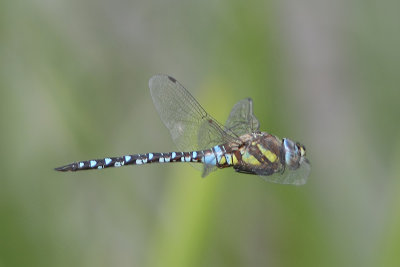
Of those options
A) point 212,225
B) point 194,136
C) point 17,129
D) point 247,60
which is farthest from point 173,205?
point 17,129

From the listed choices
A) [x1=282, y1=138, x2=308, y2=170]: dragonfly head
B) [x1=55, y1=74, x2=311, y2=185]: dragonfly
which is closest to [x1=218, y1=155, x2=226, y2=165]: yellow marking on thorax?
[x1=55, y1=74, x2=311, y2=185]: dragonfly

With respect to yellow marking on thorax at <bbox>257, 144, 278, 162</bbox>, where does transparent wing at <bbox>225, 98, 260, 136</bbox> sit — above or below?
above

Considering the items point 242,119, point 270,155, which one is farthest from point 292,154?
point 242,119

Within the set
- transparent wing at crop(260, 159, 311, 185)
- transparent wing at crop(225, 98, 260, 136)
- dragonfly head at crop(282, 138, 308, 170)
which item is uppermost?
transparent wing at crop(225, 98, 260, 136)

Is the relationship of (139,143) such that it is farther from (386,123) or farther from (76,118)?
(386,123)

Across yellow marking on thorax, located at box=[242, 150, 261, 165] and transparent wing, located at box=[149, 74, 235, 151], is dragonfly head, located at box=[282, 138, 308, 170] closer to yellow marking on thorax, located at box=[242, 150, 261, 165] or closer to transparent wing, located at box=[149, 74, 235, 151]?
yellow marking on thorax, located at box=[242, 150, 261, 165]

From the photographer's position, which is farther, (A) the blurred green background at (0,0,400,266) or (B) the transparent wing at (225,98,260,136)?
(B) the transparent wing at (225,98,260,136)

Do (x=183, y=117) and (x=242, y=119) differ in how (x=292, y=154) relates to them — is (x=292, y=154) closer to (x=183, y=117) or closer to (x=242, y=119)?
(x=242, y=119)

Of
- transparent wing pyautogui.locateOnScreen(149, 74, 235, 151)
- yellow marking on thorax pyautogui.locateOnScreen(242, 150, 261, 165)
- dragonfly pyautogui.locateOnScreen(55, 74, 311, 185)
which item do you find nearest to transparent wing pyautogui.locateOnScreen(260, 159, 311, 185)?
dragonfly pyautogui.locateOnScreen(55, 74, 311, 185)
